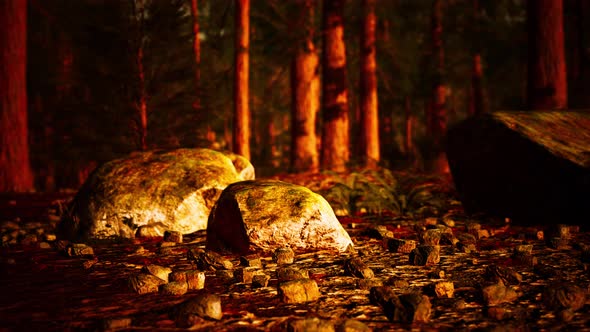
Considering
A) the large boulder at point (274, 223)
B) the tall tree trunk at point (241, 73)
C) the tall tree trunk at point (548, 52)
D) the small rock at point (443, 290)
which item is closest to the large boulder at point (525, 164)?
the tall tree trunk at point (548, 52)

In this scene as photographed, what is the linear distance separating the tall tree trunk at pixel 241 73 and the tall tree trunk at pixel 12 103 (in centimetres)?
448

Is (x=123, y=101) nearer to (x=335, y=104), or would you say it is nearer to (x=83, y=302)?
(x=335, y=104)

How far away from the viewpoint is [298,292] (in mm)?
2525

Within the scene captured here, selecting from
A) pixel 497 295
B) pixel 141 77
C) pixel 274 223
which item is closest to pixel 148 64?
pixel 141 77

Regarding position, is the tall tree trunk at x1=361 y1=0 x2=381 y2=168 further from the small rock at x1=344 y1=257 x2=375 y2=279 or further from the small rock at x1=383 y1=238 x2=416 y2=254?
the small rock at x1=344 y1=257 x2=375 y2=279

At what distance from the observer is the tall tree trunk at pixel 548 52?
24.8 ft

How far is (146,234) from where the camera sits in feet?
15.8

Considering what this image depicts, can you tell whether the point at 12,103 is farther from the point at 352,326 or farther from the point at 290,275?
the point at 352,326

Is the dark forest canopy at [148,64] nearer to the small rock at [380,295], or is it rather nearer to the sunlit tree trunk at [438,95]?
the sunlit tree trunk at [438,95]

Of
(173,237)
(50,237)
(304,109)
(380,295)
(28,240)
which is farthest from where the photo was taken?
(304,109)

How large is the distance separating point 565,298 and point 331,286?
1.27m

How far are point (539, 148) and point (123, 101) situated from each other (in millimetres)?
8407

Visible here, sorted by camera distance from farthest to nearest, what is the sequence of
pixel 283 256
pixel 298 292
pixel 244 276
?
pixel 283 256, pixel 244 276, pixel 298 292

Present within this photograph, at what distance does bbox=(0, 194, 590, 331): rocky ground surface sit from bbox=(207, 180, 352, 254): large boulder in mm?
134
